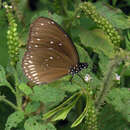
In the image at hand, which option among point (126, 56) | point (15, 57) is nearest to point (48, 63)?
point (15, 57)

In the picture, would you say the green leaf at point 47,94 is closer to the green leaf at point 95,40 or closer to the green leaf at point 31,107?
the green leaf at point 31,107

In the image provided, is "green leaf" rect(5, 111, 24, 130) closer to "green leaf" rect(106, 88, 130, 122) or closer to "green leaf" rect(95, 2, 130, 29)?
"green leaf" rect(106, 88, 130, 122)

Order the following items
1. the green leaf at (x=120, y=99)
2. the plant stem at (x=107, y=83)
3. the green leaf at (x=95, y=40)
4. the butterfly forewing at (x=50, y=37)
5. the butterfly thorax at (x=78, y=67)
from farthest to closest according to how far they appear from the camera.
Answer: the green leaf at (x=95, y=40)
the butterfly thorax at (x=78, y=67)
the butterfly forewing at (x=50, y=37)
the green leaf at (x=120, y=99)
the plant stem at (x=107, y=83)

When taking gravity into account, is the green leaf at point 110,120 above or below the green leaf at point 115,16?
below

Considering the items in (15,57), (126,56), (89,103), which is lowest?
(89,103)

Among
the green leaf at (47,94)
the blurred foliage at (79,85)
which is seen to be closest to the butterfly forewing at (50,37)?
the blurred foliage at (79,85)

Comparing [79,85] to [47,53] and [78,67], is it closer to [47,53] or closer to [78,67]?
[78,67]

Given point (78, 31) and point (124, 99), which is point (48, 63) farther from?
point (124, 99)
